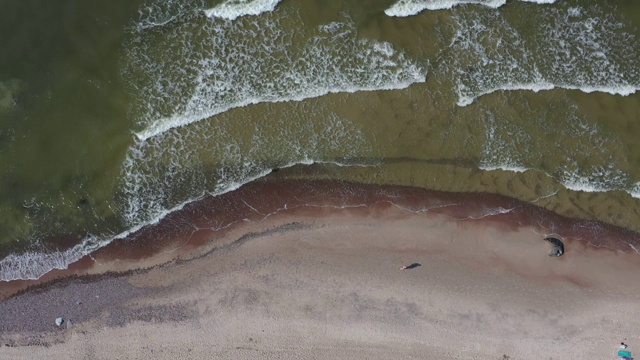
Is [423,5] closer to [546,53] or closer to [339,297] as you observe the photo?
[546,53]

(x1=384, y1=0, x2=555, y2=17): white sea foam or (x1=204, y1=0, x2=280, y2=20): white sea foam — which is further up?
(x1=384, y1=0, x2=555, y2=17): white sea foam

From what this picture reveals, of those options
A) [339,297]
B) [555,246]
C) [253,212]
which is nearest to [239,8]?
[253,212]

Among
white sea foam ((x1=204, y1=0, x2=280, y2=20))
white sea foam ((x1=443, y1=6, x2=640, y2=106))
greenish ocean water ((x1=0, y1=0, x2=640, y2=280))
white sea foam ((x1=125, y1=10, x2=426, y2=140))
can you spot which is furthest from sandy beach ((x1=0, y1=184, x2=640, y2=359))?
white sea foam ((x1=204, y1=0, x2=280, y2=20))

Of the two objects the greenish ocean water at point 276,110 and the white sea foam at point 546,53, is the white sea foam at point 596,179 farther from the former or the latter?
the white sea foam at point 546,53

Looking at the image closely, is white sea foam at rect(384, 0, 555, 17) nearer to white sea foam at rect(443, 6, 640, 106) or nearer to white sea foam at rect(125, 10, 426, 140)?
white sea foam at rect(443, 6, 640, 106)

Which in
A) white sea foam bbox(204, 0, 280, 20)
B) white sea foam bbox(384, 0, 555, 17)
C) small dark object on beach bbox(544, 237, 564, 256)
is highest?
white sea foam bbox(384, 0, 555, 17)

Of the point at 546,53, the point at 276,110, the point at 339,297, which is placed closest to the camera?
the point at 339,297

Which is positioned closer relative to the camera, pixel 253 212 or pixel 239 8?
pixel 253 212
